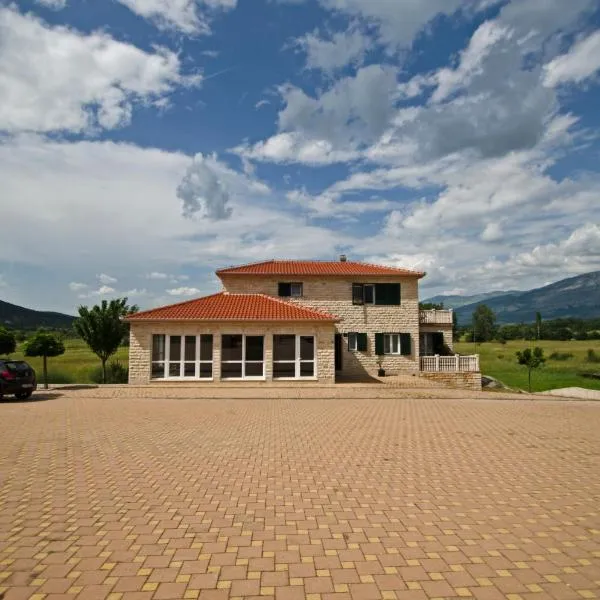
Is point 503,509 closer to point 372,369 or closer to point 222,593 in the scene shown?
point 222,593

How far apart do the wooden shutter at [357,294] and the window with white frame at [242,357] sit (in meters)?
6.17

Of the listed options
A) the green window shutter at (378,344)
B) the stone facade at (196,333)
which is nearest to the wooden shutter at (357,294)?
the green window shutter at (378,344)

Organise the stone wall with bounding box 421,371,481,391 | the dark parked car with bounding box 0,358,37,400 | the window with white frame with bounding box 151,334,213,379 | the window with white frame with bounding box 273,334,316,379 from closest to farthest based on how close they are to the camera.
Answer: the dark parked car with bounding box 0,358,37,400
the window with white frame with bounding box 151,334,213,379
the window with white frame with bounding box 273,334,316,379
the stone wall with bounding box 421,371,481,391

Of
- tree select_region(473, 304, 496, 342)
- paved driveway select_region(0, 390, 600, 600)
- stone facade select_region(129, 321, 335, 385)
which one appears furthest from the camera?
tree select_region(473, 304, 496, 342)

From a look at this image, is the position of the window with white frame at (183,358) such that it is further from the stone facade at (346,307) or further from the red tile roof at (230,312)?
the stone facade at (346,307)

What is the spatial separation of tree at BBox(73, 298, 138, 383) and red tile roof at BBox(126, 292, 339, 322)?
3.97m

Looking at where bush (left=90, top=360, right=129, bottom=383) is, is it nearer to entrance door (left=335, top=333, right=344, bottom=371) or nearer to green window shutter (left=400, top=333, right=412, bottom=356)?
entrance door (left=335, top=333, right=344, bottom=371)

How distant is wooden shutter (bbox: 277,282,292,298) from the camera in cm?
2634

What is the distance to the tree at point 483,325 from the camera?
9748cm

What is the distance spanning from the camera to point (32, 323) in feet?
396

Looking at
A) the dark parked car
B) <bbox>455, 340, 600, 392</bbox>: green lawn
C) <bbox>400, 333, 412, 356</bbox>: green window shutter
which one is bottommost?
<bbox>455, 340, 600, 392</bbox>: green lawn

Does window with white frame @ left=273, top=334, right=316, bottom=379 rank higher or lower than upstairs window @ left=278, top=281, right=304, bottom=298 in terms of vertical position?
lower

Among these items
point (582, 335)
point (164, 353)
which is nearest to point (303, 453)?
point (164, 353)

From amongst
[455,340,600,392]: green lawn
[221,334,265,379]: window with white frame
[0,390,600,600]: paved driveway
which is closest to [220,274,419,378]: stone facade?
[221,334,265,379]: window with white frame
